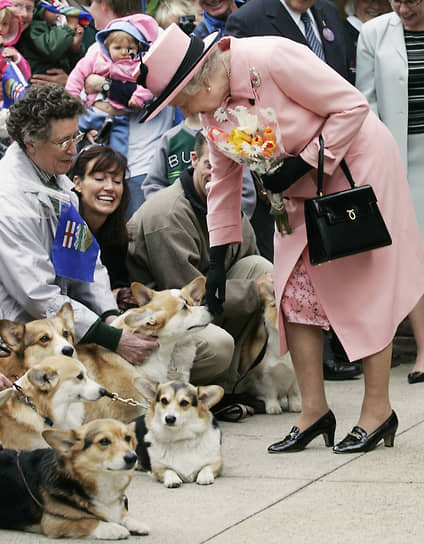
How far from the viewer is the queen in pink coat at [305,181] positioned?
3.23m

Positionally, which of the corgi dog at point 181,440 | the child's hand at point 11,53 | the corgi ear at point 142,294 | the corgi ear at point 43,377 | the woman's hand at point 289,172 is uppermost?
the woman's hand at point 289,172

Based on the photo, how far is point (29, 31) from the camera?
17.6 ft

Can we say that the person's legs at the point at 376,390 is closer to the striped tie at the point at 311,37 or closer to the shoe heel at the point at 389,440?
the shoe heel at the point at 389,440

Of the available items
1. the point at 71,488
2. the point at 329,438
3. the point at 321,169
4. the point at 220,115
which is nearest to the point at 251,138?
the point at 220,115

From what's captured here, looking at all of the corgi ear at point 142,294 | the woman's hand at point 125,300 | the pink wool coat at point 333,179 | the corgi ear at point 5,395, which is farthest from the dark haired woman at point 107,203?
the corgi ear at point 5,395

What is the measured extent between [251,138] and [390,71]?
7.12 ft

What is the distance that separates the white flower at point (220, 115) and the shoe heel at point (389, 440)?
134 cm

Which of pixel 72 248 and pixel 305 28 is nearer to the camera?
pixel 72 248

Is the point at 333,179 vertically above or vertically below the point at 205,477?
above

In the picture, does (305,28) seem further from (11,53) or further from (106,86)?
(11,53)

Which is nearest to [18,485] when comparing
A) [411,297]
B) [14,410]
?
[14,410]

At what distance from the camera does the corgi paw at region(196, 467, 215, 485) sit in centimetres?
332

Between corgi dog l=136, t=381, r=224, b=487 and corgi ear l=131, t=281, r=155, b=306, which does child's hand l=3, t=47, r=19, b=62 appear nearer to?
corgi ear l=131, t=281, r=155, b=306

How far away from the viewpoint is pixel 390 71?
514cm
